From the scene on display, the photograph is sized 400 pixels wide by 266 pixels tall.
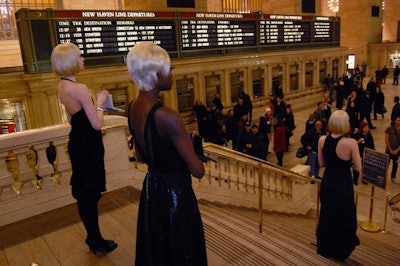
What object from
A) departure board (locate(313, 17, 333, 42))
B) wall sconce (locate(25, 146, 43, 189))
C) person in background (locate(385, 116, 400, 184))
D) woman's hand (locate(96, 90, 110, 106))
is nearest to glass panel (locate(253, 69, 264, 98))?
departure board (locate(313, 17, 333, 42))

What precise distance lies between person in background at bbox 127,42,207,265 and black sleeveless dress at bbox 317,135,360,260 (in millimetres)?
1975

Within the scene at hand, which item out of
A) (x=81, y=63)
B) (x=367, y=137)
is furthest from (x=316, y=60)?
(x=81, y=63)

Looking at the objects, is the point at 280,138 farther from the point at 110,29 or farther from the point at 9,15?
the point at 9,15

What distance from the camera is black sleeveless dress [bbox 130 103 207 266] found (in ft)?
6.31

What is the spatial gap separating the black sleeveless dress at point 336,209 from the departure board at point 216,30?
8299 mm

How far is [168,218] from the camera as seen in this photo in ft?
6.48

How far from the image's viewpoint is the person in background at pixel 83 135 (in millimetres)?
2531

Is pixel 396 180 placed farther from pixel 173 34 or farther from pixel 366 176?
pixel 173 34

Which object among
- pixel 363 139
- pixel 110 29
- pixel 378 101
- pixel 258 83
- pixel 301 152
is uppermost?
pixel 110 29

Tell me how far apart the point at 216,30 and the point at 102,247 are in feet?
33.3

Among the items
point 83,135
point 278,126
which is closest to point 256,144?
point 278,126

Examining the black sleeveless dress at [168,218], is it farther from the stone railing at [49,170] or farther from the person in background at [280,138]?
the person in background at [280,138]

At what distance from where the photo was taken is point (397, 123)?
7.77m

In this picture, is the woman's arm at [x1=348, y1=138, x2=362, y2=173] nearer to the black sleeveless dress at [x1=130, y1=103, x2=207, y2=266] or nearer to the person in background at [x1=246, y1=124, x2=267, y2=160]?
the black sleeveless dress at [x1=130, y1=103, x2=207, y2=266]
